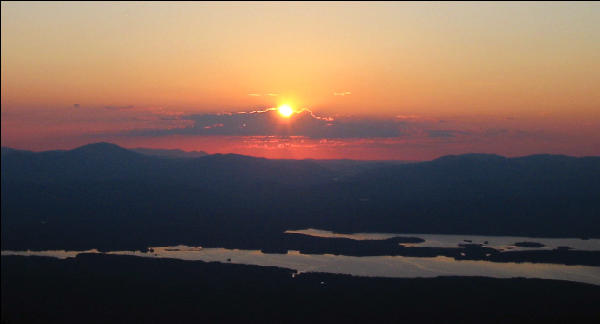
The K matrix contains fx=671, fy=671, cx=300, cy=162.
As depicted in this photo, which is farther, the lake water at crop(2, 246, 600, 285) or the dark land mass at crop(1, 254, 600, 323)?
the lake water at crop(2, 246, 600, 285)

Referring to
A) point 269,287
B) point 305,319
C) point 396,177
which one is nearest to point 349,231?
point 269,287

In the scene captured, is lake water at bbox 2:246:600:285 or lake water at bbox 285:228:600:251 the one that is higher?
lake water at bbox 2:246:600:285

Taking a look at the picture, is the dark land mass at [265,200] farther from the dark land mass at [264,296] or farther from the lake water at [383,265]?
the lake water at [383,265]

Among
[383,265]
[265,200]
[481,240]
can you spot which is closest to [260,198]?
[265,200]

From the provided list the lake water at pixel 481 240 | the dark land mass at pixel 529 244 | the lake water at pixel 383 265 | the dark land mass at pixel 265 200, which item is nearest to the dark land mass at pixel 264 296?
the lake water at pixel 383 265

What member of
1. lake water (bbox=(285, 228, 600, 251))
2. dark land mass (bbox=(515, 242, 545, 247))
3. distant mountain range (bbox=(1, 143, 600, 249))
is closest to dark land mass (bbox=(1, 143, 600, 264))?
distant mountain range (bbox=(1, 143, 600, 249))

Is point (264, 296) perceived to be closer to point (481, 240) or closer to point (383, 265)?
point (383, 265)

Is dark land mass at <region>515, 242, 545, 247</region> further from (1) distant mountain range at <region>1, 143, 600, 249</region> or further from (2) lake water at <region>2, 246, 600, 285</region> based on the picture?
(2) lake water at <region>2, 246, 600, 285</region>
